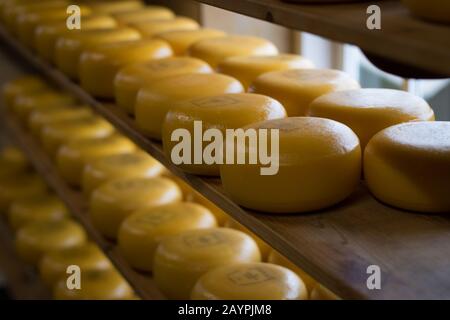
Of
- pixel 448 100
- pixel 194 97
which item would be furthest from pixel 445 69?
pixel 448 100

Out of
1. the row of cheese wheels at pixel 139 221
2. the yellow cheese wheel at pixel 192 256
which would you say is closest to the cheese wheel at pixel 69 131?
the row of cheese wheels at pixel 139 221

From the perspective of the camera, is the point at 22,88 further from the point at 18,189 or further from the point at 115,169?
the point at 115,169

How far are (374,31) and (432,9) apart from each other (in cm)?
7

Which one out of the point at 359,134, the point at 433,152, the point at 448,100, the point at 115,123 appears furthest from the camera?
the point at 448,100

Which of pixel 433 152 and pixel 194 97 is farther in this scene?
pixel 194 97

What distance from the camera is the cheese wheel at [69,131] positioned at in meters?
2.42

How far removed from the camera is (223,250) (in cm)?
149

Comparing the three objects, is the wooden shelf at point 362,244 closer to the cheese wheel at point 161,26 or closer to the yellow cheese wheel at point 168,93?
the yellow cheese wheel at point 168,93

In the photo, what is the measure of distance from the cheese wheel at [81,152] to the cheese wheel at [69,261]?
22 centimetres

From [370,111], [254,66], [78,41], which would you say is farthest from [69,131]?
[370,111]

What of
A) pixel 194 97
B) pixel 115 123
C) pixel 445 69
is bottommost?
pixel 115 123

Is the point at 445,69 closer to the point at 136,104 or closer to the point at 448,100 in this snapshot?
the point at 136,104

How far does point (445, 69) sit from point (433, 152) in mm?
353

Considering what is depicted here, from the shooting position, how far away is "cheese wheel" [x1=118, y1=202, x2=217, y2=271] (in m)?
1.61
